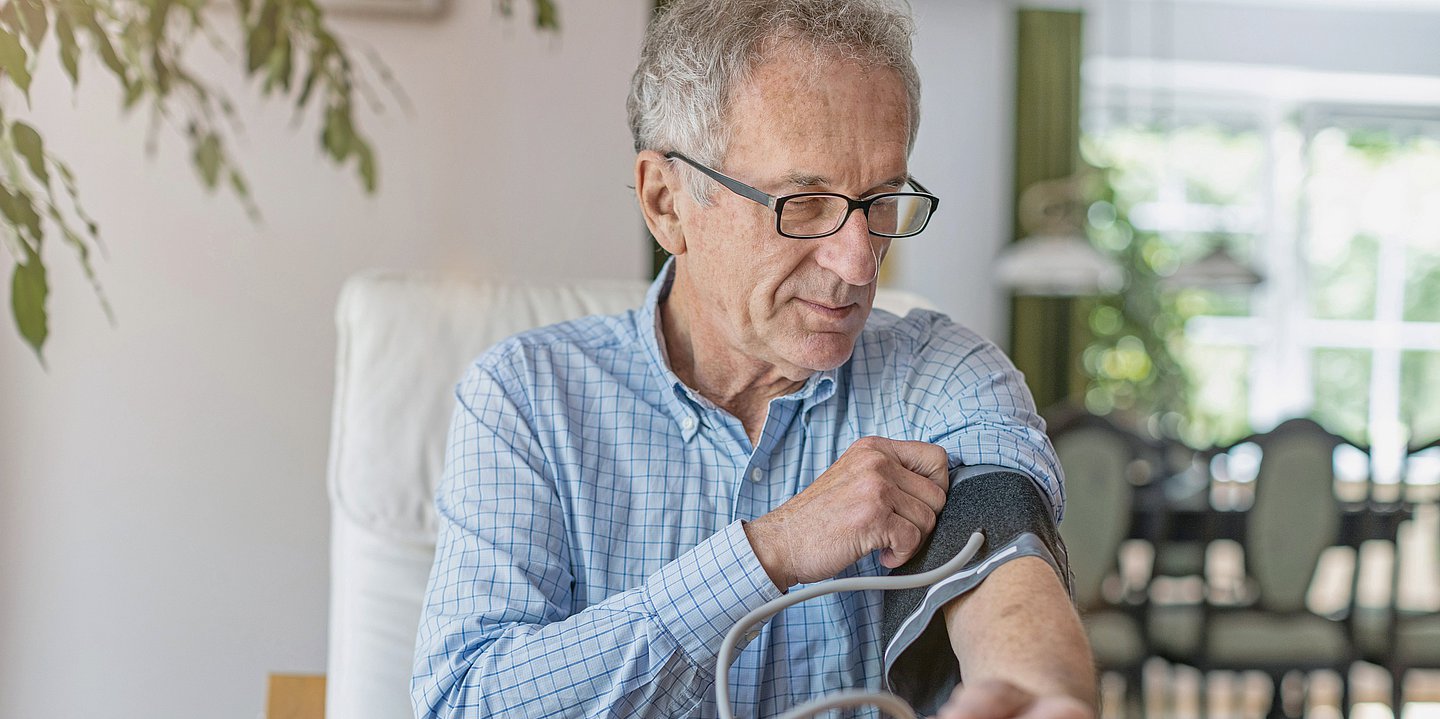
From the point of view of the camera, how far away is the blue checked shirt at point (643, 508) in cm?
99

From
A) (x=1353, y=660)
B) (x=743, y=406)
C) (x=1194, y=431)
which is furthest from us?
(x=1194, y=431)

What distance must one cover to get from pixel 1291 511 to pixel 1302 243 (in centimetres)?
332

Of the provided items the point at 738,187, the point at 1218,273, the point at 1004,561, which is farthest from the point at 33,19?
the point at 1218,273

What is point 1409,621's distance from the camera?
308cm

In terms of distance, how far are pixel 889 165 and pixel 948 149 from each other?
4628 mm

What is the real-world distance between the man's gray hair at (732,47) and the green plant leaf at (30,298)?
651 millimetres

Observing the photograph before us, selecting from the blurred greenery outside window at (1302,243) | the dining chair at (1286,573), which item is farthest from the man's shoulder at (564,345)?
the blurred greenery outside window at (1302,243)

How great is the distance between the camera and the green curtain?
220 inches

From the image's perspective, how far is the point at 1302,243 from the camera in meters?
5.98

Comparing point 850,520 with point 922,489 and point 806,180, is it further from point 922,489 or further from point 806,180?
point 806,180

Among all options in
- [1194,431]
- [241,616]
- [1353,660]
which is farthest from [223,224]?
[1194,431]

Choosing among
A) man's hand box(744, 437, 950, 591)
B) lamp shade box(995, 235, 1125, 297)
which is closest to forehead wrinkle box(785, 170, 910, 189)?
Result: man's hand box(744, 437, 950, 591)

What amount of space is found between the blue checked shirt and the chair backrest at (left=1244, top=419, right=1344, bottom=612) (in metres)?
2.11

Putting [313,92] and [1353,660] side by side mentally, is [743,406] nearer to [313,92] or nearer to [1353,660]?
[313,92]
